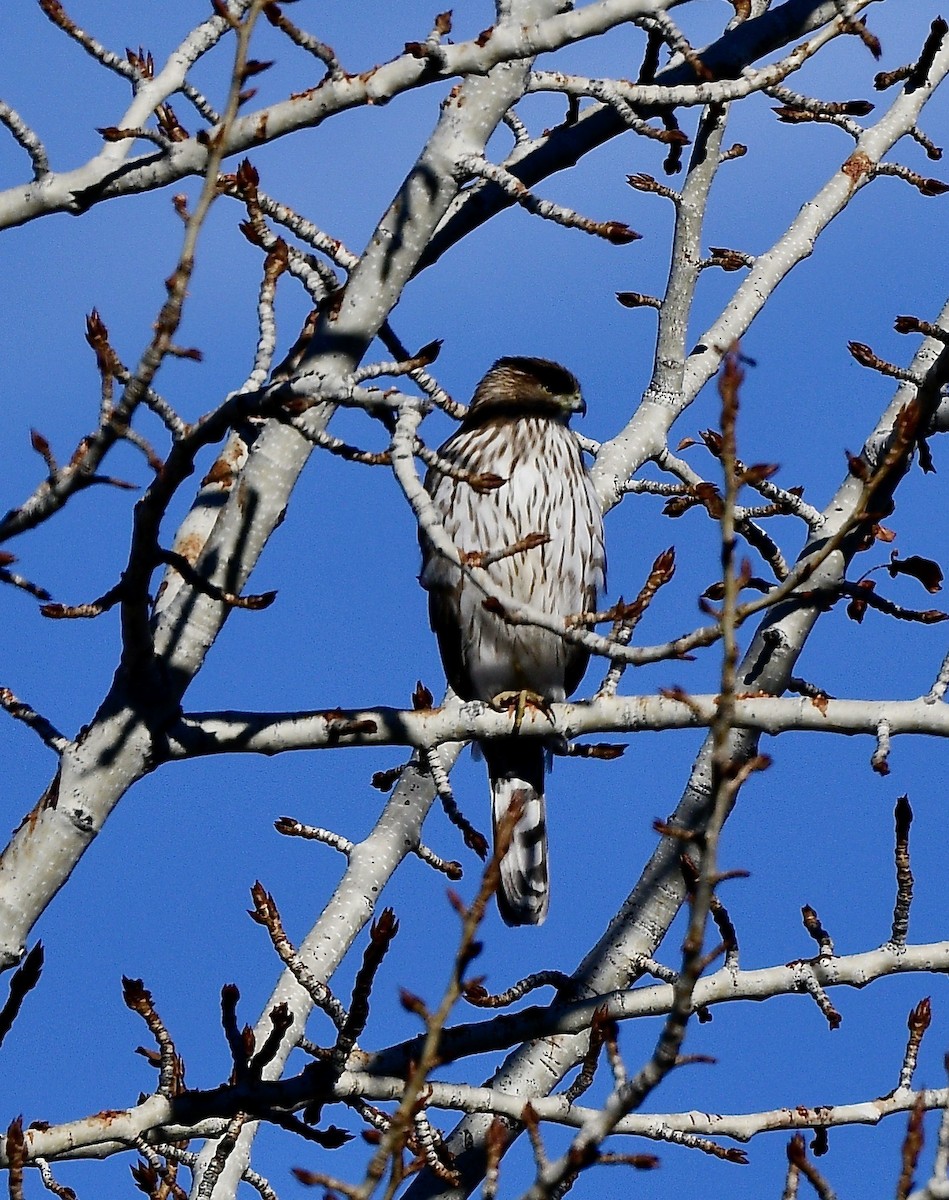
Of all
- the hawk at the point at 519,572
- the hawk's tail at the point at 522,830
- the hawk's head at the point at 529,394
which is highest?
the hawk's head at the point at 529,394

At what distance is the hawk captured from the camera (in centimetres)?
577

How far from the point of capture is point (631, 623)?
3.78m

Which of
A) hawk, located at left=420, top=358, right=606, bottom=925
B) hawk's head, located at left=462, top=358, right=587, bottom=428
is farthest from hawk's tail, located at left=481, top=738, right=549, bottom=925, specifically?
hawk's head, located at left=462, top=358, right=587, bottom=428

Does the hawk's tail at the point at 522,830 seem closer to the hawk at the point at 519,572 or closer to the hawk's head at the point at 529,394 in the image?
the hawk at the point at 519,572

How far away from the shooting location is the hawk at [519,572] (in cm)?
577

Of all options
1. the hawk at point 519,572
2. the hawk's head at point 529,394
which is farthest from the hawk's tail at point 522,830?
the hawk's head at point 529,394

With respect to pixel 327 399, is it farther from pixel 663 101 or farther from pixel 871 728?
pixel 871 728

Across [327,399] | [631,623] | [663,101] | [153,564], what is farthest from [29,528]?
[663,101]

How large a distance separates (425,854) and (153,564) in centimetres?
179

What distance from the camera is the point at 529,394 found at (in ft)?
20.7

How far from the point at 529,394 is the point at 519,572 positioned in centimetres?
79

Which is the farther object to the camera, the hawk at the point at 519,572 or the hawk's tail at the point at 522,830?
the hawk's tail at the point at 522,830

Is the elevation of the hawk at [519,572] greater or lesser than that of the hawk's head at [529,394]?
lesser

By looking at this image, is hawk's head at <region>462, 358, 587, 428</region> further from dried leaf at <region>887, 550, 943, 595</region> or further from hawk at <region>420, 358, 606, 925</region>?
dried leaf at <region>887, 550, 943, 595</region>
